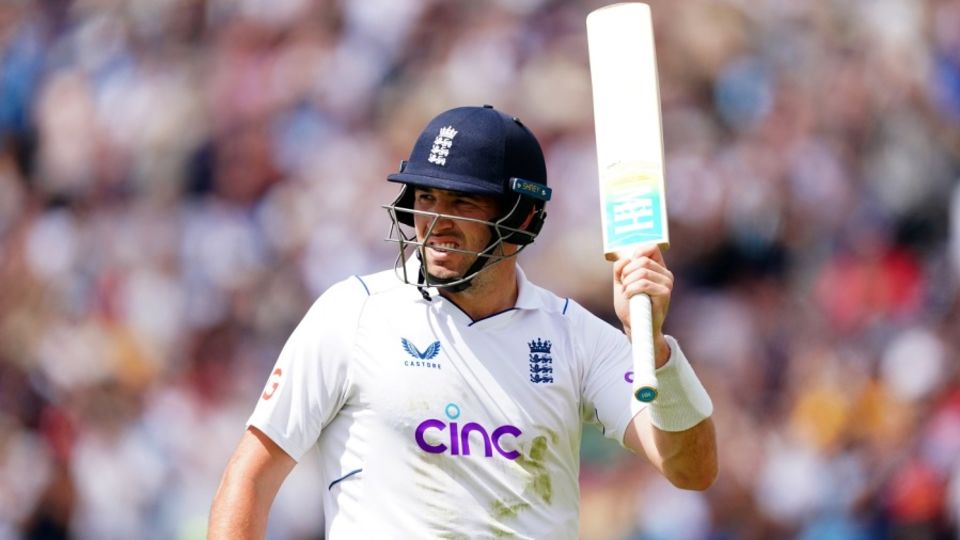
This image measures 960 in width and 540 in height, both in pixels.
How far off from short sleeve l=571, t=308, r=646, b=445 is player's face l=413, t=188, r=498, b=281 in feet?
1.08

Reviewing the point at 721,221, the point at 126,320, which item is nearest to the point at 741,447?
the point at 721,221

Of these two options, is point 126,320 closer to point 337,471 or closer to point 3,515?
point 3,515

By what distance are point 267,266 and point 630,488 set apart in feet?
6.64

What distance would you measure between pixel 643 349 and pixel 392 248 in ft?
11.8

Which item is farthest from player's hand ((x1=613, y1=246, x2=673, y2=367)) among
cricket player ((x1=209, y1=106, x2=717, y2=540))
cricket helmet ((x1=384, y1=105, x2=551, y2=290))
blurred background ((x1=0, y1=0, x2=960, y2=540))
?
blurred background ((x1=0, y1=0, x2=960, y2=540))

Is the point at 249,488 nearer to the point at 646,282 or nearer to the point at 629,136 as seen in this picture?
the point at 646,282

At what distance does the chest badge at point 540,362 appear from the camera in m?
3.36

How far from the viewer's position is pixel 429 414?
10.6 feet

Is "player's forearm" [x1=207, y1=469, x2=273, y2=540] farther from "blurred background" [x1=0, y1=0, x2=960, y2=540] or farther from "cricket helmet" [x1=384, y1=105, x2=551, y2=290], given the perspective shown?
"blurred background" [x1=0, y1=0, x2=960, y2=540]

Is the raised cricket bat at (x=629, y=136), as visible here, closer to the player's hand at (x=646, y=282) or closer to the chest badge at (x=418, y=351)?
the player's hand at (x=646, y=282)

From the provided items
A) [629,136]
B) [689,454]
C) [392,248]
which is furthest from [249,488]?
[392,248]

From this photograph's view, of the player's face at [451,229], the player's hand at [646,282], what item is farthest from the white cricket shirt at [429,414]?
the player's hand at [646,282]

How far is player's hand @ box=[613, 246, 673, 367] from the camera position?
2996mm

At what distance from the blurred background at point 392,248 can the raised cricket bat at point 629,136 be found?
8.83ft
